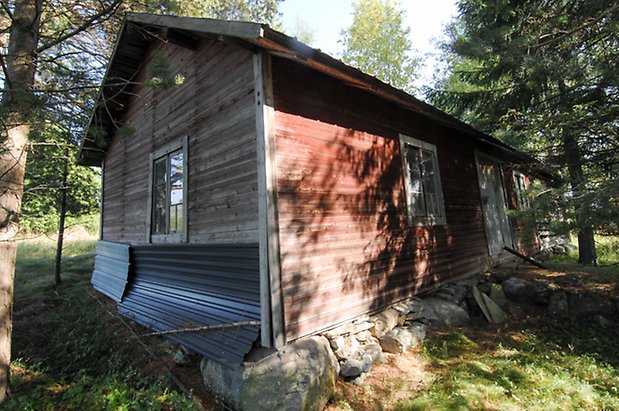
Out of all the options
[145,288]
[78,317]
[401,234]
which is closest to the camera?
[401,234]

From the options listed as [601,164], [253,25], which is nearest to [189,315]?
[253,25]

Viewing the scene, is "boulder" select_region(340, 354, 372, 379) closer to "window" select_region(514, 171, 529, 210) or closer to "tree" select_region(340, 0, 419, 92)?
"window" select_region(514, 171, 529, 210)

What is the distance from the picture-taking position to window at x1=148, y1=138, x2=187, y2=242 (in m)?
5.79

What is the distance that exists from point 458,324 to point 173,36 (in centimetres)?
750

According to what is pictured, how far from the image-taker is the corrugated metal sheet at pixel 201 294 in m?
4.20

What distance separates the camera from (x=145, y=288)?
688 centimetres

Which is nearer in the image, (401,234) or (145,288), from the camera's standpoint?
(401,234)

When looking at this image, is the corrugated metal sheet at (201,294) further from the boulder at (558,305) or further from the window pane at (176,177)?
the boulder at (558,305)

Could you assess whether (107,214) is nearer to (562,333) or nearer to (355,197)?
(355,197)

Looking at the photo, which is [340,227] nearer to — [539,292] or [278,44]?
[278,44]

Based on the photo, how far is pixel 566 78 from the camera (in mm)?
7367

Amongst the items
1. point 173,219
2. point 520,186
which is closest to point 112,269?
point 173,219

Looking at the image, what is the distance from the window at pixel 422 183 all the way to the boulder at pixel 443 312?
5.32 feet

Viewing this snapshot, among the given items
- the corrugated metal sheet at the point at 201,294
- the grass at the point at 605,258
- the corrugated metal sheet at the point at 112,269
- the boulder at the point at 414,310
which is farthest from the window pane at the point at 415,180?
the corrugated metal sheet at the point at 112,269
